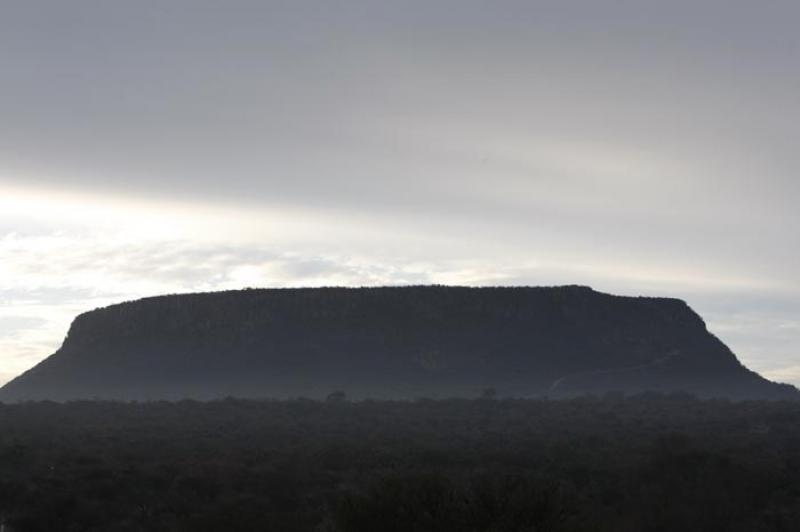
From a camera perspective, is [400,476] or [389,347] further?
[389,347]

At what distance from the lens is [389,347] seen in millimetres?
99938

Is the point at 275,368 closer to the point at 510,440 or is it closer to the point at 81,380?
the point at 81,380

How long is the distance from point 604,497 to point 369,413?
31471 mm

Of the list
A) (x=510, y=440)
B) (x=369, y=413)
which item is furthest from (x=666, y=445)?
(x=369, y=413)

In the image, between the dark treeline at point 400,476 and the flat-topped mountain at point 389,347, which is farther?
the flat-topped mountain at point 389,347

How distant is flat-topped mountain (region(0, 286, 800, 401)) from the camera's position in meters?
95.1

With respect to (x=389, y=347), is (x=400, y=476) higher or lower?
lower

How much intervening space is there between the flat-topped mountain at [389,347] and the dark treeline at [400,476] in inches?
1847

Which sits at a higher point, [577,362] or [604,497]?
[577,362]

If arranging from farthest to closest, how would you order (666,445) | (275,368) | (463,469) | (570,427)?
1. (275,368)
2. (570,427)
3. (666,445)
4. (463,469)

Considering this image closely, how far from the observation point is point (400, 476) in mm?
18734

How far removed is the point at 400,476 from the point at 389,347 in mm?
81299

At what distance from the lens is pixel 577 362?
9862 centimetres

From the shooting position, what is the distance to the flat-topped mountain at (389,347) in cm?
9506
